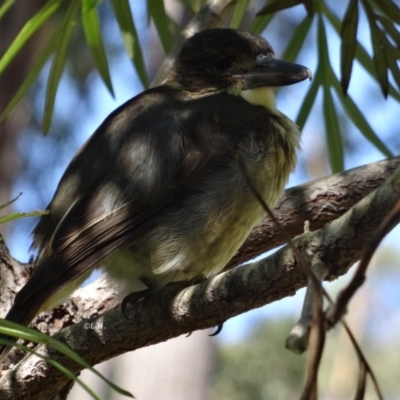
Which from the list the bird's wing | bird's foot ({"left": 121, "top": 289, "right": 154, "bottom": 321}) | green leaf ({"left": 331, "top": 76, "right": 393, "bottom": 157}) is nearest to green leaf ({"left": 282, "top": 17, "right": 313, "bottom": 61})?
green leaf ({"left": 331, "top": 76, "right": 393, "bottom": 157})

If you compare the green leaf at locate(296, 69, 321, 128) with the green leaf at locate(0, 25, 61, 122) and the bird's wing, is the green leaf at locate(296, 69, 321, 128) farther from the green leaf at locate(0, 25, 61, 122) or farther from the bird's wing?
the green leaf at locate(0, 25, 61, 122)

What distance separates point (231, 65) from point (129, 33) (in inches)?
17.5

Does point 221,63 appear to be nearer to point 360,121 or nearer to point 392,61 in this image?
point 360,121

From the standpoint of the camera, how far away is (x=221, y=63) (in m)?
3.76

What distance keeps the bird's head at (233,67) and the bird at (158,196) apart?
0.12m

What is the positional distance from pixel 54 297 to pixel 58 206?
0.33 metres

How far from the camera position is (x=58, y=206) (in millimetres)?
3227

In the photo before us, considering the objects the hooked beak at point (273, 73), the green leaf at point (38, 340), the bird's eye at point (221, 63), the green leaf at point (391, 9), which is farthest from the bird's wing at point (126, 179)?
the green leaf at point (38, 340)

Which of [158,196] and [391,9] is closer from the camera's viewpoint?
[391,9]

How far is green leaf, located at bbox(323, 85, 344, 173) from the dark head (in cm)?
23

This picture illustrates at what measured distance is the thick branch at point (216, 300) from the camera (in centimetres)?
204

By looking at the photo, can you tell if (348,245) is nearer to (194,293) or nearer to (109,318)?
(194,293)

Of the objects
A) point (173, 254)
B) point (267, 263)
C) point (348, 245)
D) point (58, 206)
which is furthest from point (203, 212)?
point (348, 245)

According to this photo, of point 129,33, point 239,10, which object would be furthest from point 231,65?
point 129,33
